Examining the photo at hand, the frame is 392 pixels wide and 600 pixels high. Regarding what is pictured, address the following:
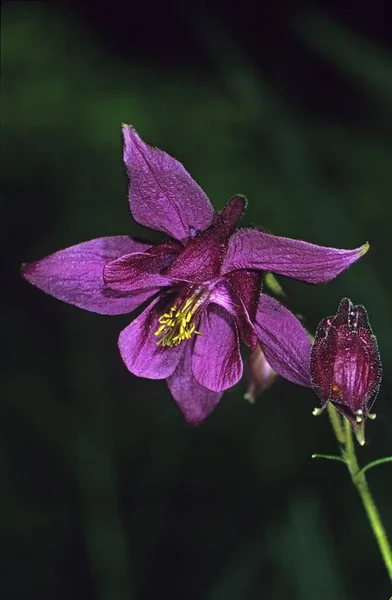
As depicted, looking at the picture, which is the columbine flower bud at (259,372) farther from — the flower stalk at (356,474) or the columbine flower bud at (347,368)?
the columbine flower bud at (347,368)

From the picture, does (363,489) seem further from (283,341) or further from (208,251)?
(208,251)

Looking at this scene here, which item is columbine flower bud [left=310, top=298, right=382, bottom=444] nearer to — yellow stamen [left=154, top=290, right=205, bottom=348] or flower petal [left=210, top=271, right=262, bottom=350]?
flower petal [left=210, top=271, right=262, bottom=350]

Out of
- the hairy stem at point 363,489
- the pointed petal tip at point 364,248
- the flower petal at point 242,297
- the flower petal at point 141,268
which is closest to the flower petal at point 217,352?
the flower petal at point 242,297

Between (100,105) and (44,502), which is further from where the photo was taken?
(100,105)

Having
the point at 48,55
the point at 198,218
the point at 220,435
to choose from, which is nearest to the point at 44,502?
the point at 220,435

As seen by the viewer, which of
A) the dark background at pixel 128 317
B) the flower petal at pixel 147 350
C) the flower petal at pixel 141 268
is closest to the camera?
the flower petal at pixel 141 268

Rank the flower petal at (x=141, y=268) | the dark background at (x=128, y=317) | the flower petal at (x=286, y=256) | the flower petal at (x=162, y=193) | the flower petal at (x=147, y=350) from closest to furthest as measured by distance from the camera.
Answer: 1. the flower petal at (x=286, y=256)
2. the flower petal at (x=162, y=193)
3. the flower petal at (x=141, y=268)
4. the flower petal at (x=147, y=350)
5. the dark background at (x=128, y=317)

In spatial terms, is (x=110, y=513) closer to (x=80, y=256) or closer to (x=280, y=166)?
(x=280, y=166)
